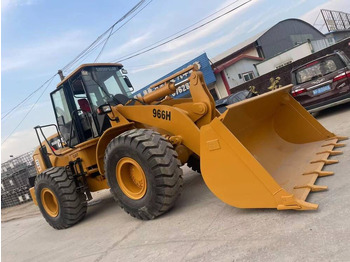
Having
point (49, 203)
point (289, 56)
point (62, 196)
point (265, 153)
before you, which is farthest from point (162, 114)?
point (289, 56)

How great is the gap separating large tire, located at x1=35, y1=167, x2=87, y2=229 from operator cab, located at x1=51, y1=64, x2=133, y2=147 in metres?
0.71

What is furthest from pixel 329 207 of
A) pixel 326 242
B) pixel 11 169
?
pixel 11 169

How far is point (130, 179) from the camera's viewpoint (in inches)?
191

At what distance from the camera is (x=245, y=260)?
2.70 m

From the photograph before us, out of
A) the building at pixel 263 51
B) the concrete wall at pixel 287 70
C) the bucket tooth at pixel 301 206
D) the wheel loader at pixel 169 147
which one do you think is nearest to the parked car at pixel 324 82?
the wheel loader at pixel 169 147

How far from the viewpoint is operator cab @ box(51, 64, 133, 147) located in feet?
18.7

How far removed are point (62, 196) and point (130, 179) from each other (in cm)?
172

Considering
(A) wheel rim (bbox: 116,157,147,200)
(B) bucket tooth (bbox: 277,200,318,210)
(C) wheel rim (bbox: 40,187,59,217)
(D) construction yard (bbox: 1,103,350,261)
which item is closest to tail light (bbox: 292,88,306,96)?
(D) construction yard (bbox: 1,103,350,261)

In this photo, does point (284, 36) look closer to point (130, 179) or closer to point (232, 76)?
point (232, 76)

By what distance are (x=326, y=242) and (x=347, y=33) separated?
46.9 meters

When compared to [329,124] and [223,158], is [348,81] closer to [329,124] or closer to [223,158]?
[329,124]

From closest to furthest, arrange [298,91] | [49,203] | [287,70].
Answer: [49,203]
[298,91]
[287,70]

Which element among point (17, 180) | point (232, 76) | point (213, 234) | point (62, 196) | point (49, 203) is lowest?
point (213, 234)

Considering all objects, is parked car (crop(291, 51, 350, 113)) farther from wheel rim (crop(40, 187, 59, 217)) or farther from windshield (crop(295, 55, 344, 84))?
wheel rim (crop(40, 187, 59, 217))
